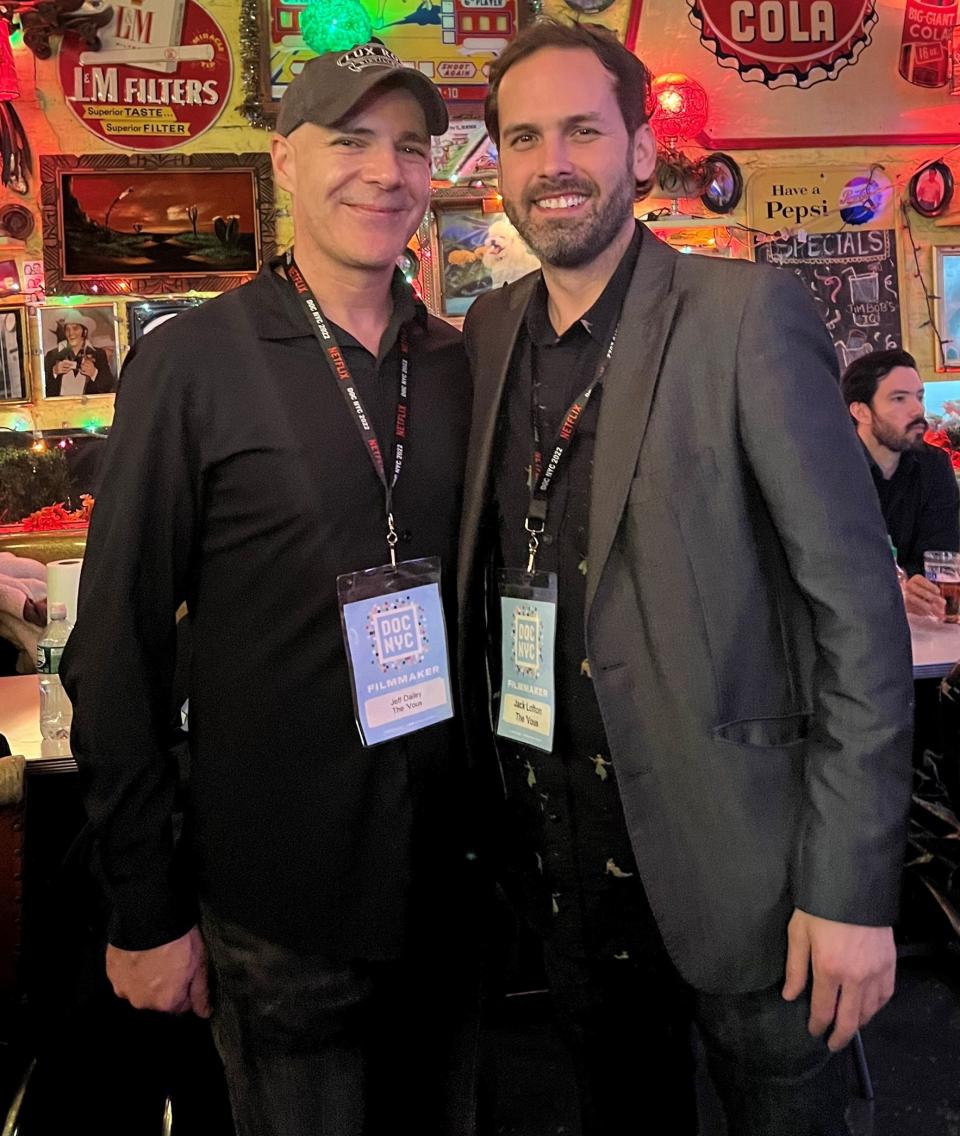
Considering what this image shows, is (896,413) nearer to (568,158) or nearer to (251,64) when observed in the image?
(568,158)

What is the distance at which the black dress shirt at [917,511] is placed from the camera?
143 inches

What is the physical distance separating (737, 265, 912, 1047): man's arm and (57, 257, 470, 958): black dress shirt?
0.53 m

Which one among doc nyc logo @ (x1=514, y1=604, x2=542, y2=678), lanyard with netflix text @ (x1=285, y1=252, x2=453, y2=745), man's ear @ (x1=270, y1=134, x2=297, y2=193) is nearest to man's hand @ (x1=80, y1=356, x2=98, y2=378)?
man's ear @ (x1=270, y1=134, x2=297, y2=193)

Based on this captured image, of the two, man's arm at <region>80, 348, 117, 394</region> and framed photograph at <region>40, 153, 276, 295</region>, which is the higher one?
framed photograph at <region>40, 153, 276, 295</region>

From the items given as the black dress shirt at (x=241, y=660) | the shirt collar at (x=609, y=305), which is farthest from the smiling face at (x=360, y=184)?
the shirt collar at (x=609, y=305)

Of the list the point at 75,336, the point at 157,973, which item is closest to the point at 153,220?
the point at 75,336

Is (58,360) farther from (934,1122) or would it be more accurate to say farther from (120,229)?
(934,1122)

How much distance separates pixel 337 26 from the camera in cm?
153

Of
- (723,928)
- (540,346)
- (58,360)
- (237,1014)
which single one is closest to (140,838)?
(237,1014)

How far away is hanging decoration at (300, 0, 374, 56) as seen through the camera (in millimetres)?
1495

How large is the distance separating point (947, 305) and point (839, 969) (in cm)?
449

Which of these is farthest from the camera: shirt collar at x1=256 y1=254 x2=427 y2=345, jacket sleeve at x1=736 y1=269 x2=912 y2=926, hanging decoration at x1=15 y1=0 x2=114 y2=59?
hanging decoration at x1=15 y1=0 x2=114 y2=59

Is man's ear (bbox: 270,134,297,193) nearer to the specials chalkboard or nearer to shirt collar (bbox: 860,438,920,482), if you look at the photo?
shirt collar (bbox: 860,438,920,482)

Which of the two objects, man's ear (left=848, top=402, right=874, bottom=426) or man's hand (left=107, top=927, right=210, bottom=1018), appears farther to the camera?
man's ear (left=848, top=402, right=874, bottom=426)
